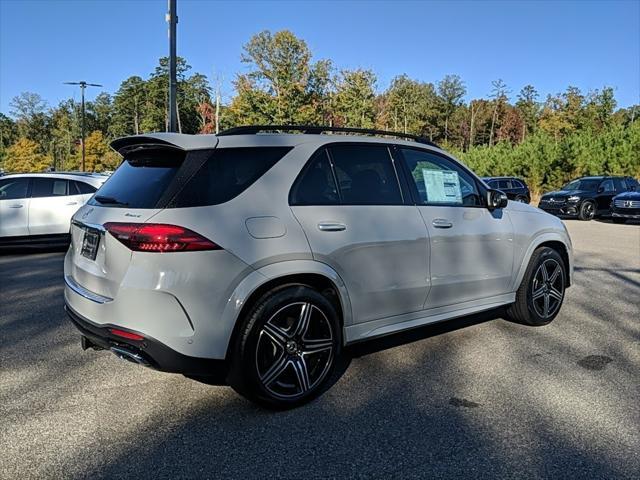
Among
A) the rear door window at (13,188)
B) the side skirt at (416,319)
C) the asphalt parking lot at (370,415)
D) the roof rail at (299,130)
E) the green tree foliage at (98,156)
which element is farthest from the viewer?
the green tree foliage at (98,156)

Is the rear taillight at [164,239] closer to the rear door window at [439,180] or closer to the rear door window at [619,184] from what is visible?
the rear door window at [439,180]

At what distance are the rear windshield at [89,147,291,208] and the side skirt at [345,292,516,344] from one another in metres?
1.28

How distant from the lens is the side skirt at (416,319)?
370 cm

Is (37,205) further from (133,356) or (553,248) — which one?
(553,248)

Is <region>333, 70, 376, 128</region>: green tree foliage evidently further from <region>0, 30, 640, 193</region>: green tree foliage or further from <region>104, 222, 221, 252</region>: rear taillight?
<region>104, 222, 221, 252</region>: rear taillight

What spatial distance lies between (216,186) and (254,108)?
49.4m

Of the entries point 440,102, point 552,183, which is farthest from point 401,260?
point 440,102

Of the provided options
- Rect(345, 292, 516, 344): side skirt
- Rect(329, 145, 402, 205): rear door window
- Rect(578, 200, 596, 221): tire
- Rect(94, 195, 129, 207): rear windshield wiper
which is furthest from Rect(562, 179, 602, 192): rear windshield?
Rect(94, 195, 129, 207): rear windshield wiper

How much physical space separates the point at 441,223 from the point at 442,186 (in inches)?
16.2

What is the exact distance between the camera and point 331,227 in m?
3.44

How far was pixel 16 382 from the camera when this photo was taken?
3768 millimetres

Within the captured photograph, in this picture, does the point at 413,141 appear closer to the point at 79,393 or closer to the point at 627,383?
the point at 627,383

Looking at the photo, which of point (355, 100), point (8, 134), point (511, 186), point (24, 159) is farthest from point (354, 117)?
point (8, 134)

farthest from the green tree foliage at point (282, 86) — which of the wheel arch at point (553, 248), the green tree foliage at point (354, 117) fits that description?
the wheel arch at point (553, 248)
